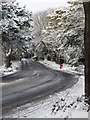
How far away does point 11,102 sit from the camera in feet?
45.6

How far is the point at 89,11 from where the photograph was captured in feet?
35.1

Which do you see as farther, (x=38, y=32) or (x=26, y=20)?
(x=38, y=32)

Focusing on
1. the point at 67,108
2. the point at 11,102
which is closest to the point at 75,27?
the point at 11,102

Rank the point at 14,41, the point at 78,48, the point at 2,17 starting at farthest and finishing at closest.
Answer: the point at 78,48, the point at 14,41, the point at 2,17

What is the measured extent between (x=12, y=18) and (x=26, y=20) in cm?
501

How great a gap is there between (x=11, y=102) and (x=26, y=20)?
23759 mm

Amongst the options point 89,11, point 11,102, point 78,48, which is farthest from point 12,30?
point 89,11

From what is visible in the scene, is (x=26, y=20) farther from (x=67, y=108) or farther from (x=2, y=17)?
(x=67, y=108)

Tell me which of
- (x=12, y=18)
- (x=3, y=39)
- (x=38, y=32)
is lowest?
(x=38, y=32)

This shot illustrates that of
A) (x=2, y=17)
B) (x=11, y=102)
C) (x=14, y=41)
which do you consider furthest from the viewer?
(x=14, y=41)

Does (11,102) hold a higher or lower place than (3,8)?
lower

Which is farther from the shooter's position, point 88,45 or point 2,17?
point 2,17

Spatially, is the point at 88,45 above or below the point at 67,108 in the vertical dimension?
above

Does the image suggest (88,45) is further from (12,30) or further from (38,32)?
(38,32)
